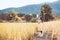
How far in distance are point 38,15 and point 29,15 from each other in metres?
0.10

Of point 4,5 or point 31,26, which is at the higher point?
point 4,5

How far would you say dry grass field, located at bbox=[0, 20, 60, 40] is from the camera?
1461 mm

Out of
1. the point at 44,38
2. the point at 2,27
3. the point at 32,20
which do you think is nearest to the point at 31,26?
the point at 32,20

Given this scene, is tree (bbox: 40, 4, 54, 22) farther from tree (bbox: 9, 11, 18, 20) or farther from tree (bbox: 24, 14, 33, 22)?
tree (bbox: 9, 11, 18, 20)

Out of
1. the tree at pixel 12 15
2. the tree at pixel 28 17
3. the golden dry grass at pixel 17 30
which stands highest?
the tree at pixel 12 15

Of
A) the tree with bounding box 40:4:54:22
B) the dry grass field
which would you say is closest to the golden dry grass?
the dry grass field

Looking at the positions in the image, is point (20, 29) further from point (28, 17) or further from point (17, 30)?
point (28, 17)

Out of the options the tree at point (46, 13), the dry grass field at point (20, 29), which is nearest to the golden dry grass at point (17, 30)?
the dry grass field at point (20, 29)

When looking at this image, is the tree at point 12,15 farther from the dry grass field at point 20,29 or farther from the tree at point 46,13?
the tree at point 46,13

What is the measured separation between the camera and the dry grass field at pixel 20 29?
1.46 meters

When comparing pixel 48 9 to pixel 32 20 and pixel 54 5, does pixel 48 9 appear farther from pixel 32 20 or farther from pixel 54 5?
pixel 32 20

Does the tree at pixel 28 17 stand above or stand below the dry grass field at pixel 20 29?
above

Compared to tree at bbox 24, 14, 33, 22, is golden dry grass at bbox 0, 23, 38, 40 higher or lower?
lower

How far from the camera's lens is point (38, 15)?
149cm
